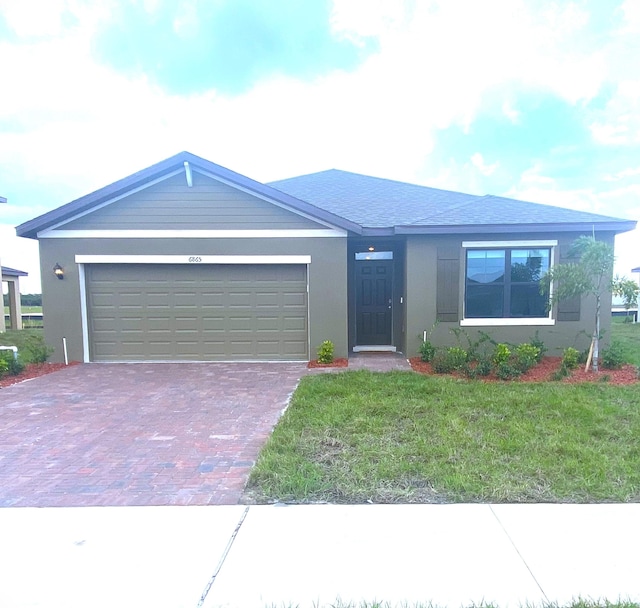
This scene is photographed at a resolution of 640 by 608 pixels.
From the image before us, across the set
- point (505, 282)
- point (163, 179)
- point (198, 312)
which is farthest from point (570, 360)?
point (163, 179)

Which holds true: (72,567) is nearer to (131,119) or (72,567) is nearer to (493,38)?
(493,38)

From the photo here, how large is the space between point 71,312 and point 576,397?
32.0ft

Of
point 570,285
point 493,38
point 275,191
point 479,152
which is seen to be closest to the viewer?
point 570,285

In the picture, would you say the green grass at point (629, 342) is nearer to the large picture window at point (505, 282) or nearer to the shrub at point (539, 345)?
the shrub at point (539, 345)

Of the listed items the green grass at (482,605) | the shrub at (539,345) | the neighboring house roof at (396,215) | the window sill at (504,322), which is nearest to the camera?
the green grass at (482,605)

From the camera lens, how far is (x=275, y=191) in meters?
8.34

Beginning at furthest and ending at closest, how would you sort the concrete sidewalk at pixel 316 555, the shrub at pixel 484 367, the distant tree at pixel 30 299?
the distant tree at pixel 30 299, the shrub at pixel 484 367, the concrete sidewalk at pixel 316 555

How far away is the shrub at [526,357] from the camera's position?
7.19 meters

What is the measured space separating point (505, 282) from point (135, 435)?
7.78 metres

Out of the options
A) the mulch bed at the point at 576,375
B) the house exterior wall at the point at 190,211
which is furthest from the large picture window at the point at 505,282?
the house exterior wall at the point at 190,211

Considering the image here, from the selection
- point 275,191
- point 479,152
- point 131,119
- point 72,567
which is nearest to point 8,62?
point 131,119

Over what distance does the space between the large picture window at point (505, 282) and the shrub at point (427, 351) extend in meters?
1.25

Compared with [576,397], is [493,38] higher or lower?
higher

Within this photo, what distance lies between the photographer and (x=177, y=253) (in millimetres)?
8711
